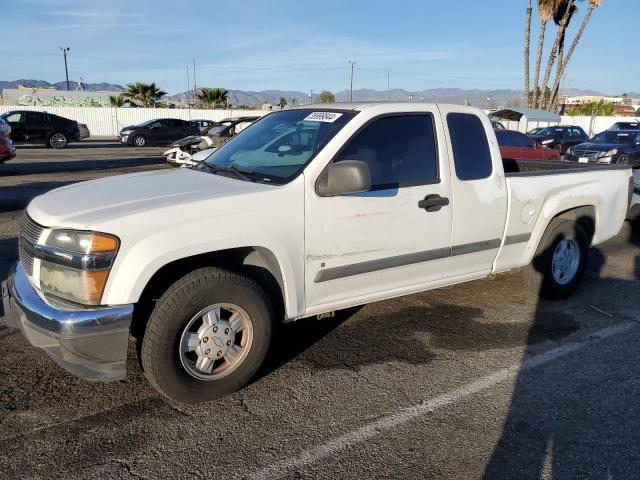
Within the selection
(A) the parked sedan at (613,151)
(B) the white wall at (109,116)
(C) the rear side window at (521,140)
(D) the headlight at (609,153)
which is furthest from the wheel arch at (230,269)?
(B) the white wall at (109,116)

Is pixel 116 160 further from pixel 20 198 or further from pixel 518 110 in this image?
pixel 518 110

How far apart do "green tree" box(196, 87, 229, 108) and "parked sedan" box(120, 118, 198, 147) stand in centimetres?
1923

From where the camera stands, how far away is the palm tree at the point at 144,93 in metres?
44.0

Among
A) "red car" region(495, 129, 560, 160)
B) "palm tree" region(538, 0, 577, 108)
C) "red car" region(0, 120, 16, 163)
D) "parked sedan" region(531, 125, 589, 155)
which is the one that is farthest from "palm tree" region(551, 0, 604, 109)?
"red car" region(0, 120, 16, 163)

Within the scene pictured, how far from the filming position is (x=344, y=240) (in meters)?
3.65

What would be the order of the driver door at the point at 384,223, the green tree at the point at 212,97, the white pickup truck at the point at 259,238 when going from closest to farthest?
the white pickup truck at the point at 259,238 → the driver door at the point at 384,223 → the green tree at the point at 212,97

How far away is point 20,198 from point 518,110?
26.9 meters

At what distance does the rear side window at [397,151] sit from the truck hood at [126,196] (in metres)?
0.82

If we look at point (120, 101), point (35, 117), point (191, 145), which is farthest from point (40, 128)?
point (120, 101)

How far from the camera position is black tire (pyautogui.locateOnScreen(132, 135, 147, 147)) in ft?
87.4

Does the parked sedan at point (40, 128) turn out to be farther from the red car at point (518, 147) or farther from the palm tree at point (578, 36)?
the palm tree at point (578, 36)

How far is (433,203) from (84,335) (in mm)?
2498

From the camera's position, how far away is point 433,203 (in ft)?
13.2

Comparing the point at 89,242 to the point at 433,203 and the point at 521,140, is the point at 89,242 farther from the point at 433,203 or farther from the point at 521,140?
the point at 521,140
